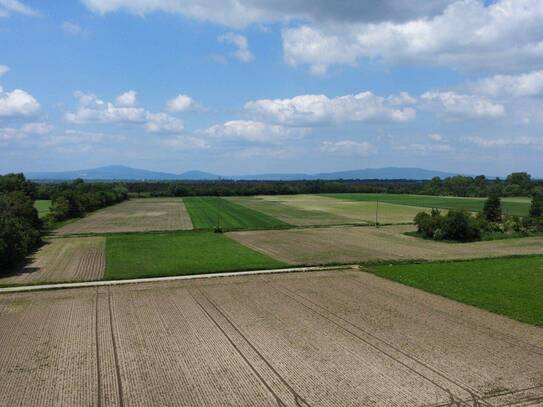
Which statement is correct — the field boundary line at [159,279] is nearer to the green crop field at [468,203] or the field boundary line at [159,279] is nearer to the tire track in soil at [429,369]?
the tire track in soil at [429,369]

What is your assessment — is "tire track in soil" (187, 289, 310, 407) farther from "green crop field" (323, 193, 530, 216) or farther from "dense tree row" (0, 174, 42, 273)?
"green crop field" (323, 193, 530, 216)

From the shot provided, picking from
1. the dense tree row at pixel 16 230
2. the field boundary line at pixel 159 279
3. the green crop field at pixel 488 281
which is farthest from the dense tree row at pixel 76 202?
the green crop field at pixel 488 281


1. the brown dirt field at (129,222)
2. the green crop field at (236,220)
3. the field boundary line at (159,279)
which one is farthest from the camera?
the green crop field at (236,220)

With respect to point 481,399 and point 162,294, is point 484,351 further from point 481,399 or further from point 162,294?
point 162,294

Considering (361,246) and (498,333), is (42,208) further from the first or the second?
(498,333)

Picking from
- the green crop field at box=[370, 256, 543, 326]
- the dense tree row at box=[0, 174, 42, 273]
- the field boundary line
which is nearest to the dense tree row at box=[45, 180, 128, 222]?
the dense tree row at box=[0, 174, 42, 273]
